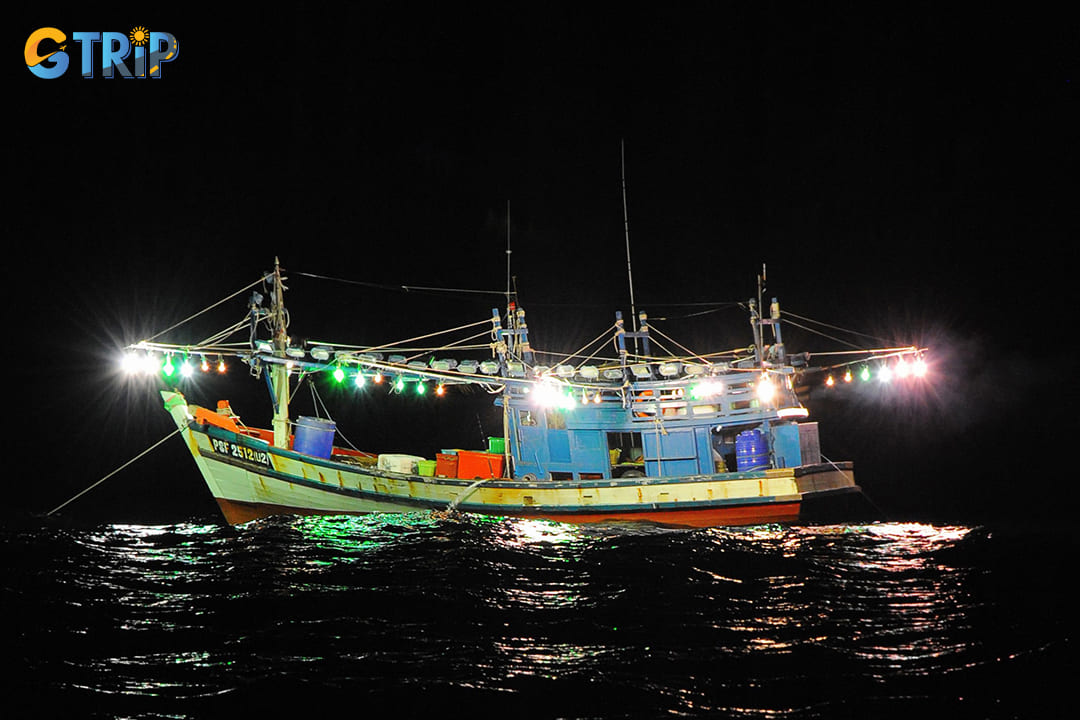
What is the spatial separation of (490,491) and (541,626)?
10305mm

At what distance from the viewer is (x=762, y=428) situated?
73.0ft

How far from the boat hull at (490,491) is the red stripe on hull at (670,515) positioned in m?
0.03

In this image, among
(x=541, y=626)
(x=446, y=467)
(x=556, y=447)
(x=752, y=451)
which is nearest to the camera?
(x=541, y=626)

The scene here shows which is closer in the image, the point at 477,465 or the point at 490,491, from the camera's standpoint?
the point at 490,491

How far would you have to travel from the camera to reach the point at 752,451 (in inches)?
850

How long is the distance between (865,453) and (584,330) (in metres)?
22.8

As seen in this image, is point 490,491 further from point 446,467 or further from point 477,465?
point 446,467

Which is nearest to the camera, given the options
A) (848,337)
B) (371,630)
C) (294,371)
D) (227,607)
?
(371,630)

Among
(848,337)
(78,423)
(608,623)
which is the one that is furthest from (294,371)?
(848,337)

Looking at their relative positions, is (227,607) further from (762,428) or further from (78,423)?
(78,423)

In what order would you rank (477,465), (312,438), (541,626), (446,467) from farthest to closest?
1. (477,465)
2. (446,467)
3. (312,438)
4. (541,626)

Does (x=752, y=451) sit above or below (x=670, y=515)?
above

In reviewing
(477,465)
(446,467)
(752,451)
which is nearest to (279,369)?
(446,467)

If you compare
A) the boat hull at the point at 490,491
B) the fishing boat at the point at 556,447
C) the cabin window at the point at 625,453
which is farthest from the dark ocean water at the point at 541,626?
the cabin window at the point at 625,453
